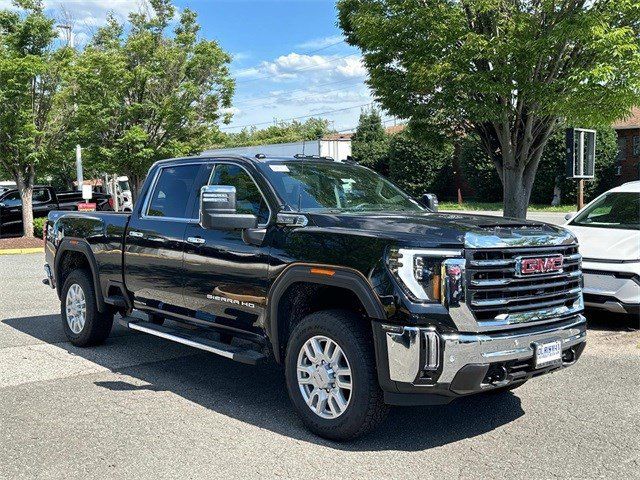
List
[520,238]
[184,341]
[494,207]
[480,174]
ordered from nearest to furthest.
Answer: [520,238], [184,341], [494,207], [480,174]

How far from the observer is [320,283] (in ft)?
14.8

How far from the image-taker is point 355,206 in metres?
5.46

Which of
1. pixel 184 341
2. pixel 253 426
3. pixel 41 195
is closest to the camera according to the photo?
pixel 253 426

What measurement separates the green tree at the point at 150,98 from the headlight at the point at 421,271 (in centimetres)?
1880

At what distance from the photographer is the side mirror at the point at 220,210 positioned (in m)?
4.82

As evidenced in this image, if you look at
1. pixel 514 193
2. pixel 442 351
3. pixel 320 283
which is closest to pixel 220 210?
pixel 320 283

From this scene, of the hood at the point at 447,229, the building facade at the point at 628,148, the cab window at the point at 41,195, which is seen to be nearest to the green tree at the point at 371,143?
the building facade at the point at 628,148

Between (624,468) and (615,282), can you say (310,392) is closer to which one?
(624,468)

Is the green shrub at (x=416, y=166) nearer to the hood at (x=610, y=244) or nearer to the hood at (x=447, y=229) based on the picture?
the hood at (x=610, y=244)

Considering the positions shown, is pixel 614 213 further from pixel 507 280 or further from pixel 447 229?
pixel 447 229

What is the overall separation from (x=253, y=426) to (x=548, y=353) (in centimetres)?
209

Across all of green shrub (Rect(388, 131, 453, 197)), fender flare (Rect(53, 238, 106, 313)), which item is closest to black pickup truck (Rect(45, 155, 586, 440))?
fender flare (Rect(53, 238, 106, 313))

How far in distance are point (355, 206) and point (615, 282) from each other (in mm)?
3733

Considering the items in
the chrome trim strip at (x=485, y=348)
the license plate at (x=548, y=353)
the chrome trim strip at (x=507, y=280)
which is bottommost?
the license plate at (x=548, y=353)
